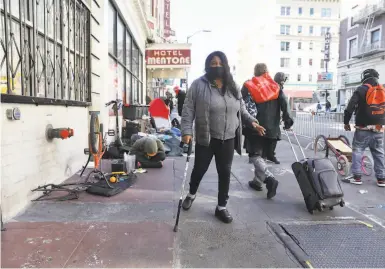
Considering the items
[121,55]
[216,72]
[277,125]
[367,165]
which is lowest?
[367,165]

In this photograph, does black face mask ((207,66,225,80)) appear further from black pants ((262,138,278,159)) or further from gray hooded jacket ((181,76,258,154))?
black pants ((262,138,278,159))

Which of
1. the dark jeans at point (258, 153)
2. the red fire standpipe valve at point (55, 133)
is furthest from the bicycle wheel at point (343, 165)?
the red fire standpipe valve at point (55, 133)

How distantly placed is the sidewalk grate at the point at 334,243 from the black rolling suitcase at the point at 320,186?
328 mm

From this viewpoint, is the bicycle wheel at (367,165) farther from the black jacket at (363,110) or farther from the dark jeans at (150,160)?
the dark jeans at (150,160)

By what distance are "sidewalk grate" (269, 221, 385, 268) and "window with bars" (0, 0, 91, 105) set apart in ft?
10.7

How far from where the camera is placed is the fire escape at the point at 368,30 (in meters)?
31.2

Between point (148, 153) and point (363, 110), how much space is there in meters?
3.91

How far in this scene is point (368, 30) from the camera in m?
33.7

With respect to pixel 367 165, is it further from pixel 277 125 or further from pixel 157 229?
pixel 157 229

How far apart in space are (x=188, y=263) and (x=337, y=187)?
7.36 ft

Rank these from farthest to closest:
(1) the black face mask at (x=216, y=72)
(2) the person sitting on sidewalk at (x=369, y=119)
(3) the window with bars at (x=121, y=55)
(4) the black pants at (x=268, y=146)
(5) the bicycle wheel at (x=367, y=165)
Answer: (3) the window with bars at (x=121, y=55)
(5) the bicycle wheel at (x=367, y=165)
(2) the person sitting on sidewalk at (x=369, y=119)
(4) the black pants at (x=268, y=146)
(1) the black face mask at (x=216, y=72)

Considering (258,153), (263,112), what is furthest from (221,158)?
(263,112)

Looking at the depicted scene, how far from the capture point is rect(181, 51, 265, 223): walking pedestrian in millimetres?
3705

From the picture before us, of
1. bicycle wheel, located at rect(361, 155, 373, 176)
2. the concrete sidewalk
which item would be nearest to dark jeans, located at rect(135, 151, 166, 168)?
the concrete sidewalk
